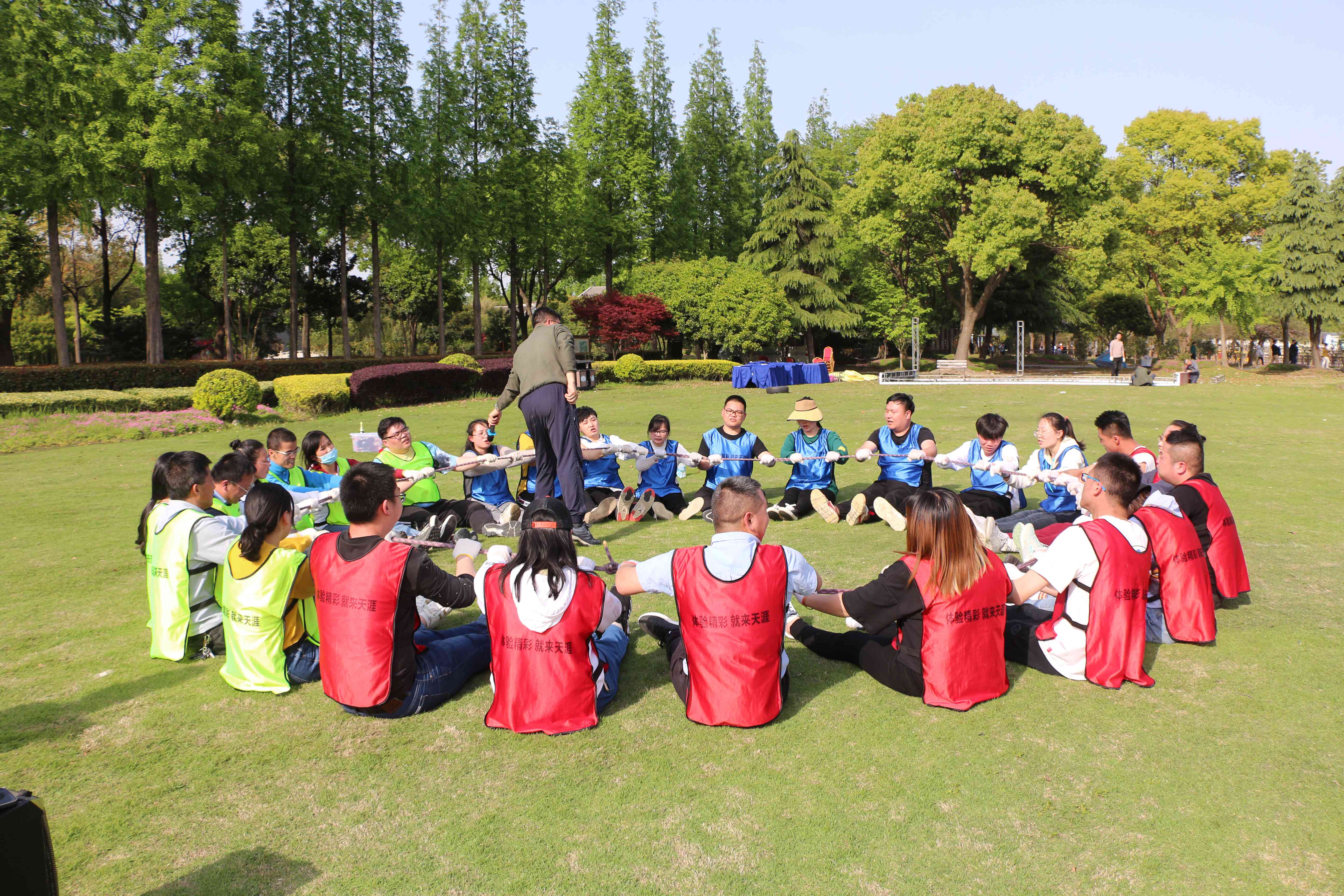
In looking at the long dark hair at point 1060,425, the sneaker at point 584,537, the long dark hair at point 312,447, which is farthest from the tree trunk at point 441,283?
the long dark hair at point 1060,425

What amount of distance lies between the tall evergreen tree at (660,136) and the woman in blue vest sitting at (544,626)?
127 feet

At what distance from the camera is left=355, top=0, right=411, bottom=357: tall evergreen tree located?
29.6 metres

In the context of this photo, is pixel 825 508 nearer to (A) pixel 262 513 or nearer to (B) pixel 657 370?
(A) pixel 262 513

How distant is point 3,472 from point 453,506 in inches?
353

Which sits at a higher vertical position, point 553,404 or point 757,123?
point 757,123

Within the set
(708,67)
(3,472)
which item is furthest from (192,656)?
(708,67)

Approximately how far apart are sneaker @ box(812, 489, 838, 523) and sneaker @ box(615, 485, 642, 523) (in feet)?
6.21

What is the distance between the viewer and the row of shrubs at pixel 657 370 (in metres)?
28.8

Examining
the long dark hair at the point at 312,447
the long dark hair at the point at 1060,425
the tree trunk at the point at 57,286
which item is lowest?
the long dark hair at the point at 312,447

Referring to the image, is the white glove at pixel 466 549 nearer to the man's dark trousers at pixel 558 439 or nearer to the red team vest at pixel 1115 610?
the man's dark trousers at pixel 558 439

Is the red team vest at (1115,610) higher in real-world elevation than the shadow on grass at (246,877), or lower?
higher

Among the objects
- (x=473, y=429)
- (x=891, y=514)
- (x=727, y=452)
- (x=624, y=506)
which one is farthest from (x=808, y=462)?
(x=473, y=429)

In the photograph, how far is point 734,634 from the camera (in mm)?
3953

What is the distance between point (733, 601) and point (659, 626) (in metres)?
1.21
